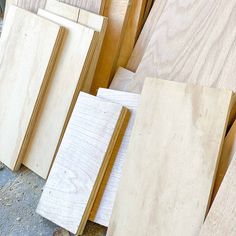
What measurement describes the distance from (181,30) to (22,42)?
2.56 feet

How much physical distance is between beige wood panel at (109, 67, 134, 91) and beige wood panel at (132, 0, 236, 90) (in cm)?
8

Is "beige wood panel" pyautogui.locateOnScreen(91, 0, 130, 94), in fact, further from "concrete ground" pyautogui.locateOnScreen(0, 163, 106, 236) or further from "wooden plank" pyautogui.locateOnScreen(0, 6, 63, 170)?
"concrete ground" pyautogui.locateOnScreen(0, 163, 106, 236)

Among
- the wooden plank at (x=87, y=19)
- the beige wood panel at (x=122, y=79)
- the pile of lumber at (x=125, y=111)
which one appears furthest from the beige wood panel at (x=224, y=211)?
the wooden plank at (x=87, y=19)

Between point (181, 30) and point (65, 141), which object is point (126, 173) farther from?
point (181, 30)

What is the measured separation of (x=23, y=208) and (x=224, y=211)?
2.97 feet

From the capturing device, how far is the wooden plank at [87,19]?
64.1 inches

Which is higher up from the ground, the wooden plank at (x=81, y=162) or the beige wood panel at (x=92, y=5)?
the beige wood panel at (x=92, y=5)

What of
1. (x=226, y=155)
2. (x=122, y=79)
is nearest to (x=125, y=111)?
(x=122, y=79)

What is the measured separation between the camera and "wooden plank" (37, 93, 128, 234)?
143 cm

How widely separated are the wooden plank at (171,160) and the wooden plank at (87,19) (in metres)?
0.38

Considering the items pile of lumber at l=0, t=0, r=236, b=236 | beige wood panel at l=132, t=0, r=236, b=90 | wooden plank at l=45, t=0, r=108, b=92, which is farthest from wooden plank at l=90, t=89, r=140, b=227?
wooden plank at l=45, t=0, r=108, b=92

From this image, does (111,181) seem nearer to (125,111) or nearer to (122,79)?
(125,111)

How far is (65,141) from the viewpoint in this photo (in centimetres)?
156

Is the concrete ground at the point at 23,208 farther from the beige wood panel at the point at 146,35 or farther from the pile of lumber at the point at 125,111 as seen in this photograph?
the beige wood panel at the point at 146,35
